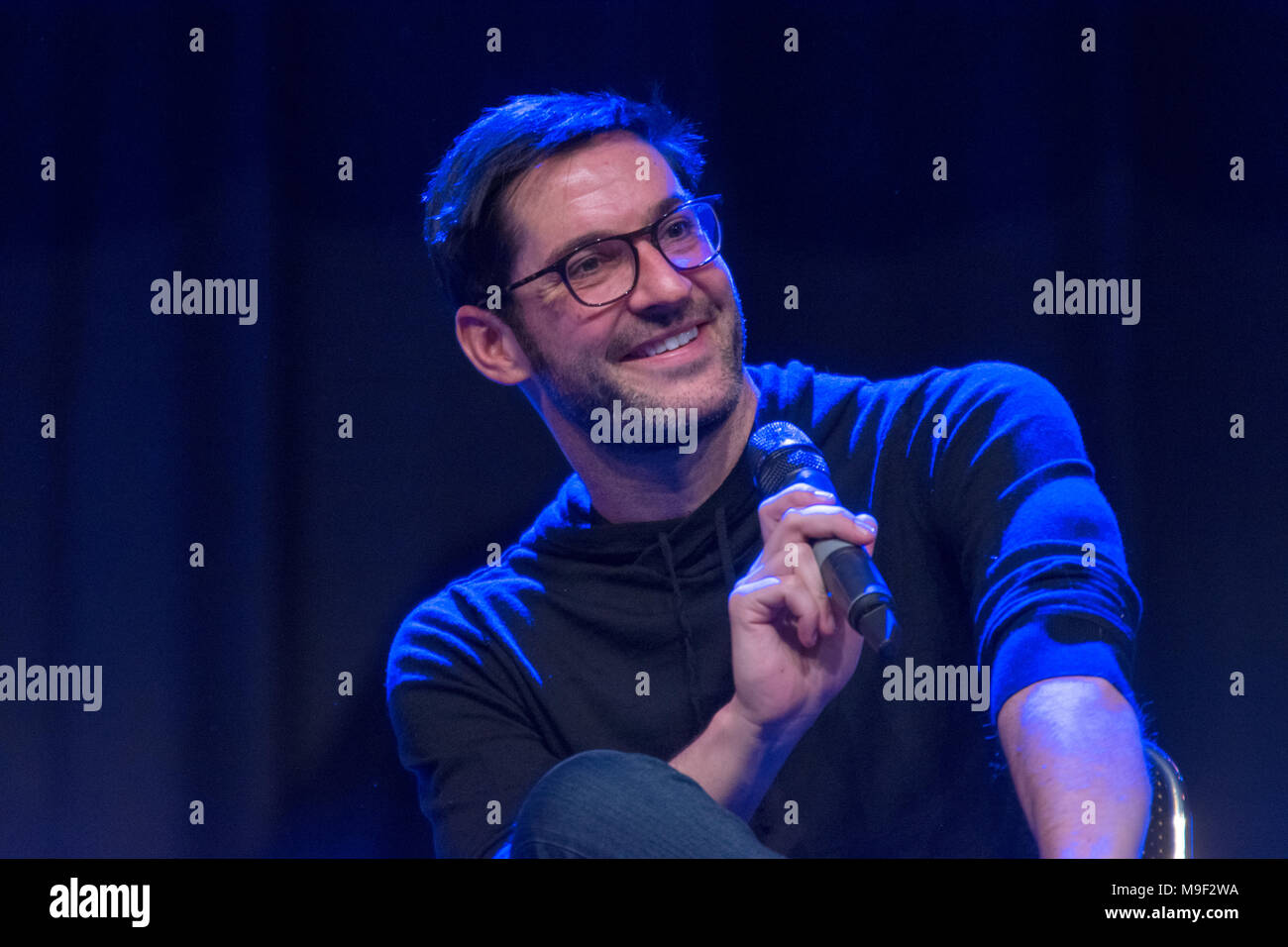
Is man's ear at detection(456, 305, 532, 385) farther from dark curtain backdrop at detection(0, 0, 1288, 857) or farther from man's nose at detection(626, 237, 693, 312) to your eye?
man's nose at detection(626, 237, 693, 312)

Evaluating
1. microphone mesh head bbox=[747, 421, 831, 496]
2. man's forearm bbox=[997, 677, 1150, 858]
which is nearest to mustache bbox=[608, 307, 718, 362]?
microphone mesh head bbox=[747, 421, 831, 496]

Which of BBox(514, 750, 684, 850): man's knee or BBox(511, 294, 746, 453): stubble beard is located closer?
BBox(514, 750, 684, 850): man's knee

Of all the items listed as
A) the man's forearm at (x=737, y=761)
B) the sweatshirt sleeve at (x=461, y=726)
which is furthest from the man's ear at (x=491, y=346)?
the man's forearm at (x=737, y=761)

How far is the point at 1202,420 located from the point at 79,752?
2115 millimetres

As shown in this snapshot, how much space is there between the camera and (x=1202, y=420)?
7.20ft

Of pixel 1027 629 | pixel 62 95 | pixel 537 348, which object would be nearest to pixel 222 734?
pixel 537 348

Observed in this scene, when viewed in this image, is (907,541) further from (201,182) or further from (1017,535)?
(201,182)

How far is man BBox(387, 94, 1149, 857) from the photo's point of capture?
1.96 m

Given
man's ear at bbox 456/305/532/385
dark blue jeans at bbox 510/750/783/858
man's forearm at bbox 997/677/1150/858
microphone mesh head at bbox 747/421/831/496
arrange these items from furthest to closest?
man's ear at bbox 456/305/532/385 → microphone mesh head at bbox 747/421/831/496 → man's forearm at bbox 997/677/1150/858 → dark blue jeans at bbox 510/750/783/858

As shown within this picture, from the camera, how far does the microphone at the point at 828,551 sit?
1.50 m

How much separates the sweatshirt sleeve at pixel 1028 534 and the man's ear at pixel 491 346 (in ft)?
2.38

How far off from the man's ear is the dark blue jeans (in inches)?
36.3

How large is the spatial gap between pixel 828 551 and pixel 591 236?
730 millimetres

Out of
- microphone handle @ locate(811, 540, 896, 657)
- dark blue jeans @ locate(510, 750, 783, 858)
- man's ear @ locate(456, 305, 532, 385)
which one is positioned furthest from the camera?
man's ear @ locate(456, 305, 532, 385)
